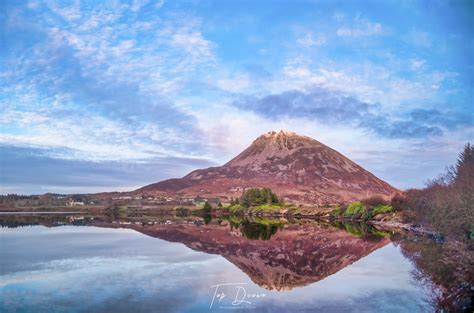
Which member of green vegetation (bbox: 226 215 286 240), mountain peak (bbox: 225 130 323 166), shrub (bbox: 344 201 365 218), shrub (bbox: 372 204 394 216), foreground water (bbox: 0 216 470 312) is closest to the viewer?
foreground water (bbox: 0 216 470 312)

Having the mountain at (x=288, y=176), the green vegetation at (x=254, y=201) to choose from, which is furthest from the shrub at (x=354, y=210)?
the mountain at (x=288, y=176)

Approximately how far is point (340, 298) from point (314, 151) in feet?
572

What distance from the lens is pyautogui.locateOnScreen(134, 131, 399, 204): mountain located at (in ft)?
466

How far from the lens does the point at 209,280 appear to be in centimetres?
1212

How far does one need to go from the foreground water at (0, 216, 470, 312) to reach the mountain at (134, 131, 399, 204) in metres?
108

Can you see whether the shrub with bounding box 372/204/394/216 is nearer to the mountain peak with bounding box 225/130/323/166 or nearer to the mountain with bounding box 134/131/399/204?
the mountain with bounding box 134/131/399/204

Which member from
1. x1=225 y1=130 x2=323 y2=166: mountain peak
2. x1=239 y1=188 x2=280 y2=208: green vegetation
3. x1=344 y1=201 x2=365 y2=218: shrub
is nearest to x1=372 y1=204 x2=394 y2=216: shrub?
x1=344 y1=201 x2=365 y2=218: shrub

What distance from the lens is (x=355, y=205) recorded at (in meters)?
53.1

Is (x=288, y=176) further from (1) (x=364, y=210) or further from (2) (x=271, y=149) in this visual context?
(1) (x=364, y=210)

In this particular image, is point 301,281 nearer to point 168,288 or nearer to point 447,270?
point 168,288

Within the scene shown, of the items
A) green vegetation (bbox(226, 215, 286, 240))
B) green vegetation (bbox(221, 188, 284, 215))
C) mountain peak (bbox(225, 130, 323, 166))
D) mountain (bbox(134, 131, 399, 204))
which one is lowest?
green vegetation (bbox(226, 215, 286, 240))

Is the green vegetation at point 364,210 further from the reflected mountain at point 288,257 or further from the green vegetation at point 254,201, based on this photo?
the reflected mountain at point 288,257

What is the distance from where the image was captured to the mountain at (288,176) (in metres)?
142

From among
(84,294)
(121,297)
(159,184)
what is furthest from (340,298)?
(159,184)
